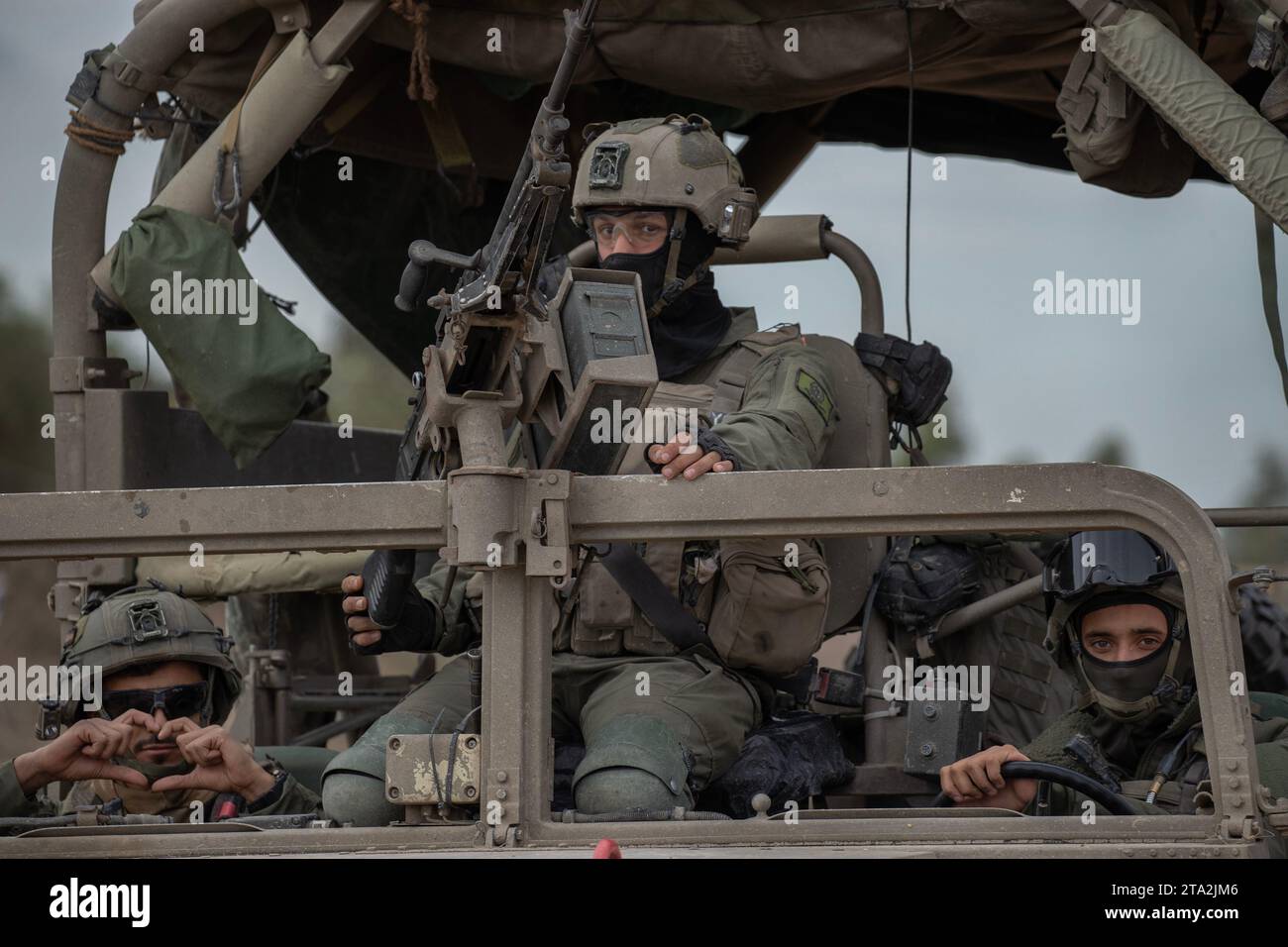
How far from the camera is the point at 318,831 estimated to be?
3.05m

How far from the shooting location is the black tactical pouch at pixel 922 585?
437cm

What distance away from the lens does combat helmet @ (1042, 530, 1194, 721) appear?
3771 millimetres

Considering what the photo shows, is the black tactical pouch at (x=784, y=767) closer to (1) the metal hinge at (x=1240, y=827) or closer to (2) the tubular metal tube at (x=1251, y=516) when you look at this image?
(2) the tubular metal tube at (x=1251, y=516)

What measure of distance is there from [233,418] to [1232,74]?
9.05 ft

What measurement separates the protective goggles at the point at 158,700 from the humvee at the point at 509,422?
0.42 m

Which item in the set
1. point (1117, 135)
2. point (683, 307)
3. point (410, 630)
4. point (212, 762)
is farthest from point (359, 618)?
point (1117, 135)

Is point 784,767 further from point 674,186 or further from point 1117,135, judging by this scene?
point 1117,135

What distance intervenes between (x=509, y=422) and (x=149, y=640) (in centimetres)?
130
